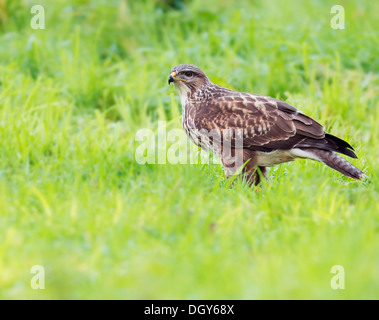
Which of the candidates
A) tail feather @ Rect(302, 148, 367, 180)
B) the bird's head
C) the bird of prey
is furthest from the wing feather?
the bird's head

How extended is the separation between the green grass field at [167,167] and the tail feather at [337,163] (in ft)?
0.42

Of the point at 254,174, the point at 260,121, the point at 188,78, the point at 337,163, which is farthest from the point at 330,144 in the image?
the point at 188,78

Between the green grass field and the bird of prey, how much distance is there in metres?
0.21

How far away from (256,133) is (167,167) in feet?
3.01

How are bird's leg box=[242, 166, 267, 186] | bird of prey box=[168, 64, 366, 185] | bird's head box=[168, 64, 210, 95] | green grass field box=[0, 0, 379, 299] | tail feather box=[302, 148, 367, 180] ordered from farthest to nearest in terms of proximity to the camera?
bird's head box=[168, 64, 210, 95] → bird's leg box=[242, 166, 267, 186] → bird of prey box=[168, 64, 366, 185] → tail feather box=[302, 148, 367, 180] → green grass field box=[0, 0, 379, 299]

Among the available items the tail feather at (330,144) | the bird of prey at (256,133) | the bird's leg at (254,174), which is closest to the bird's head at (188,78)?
the bird of prey at (256,133)

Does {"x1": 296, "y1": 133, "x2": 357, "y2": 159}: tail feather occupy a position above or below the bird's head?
below

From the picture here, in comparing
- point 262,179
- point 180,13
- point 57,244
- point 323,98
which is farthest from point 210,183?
point 180,13

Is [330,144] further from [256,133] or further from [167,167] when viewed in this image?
[167,167]

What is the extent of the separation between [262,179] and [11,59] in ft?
14.5

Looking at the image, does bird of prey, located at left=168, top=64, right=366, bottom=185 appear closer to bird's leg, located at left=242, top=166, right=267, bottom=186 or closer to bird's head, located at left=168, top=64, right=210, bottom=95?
bird's leg, located at left=242, top=166, right=267, bottom=186

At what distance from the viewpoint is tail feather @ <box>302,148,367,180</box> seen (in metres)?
5.67

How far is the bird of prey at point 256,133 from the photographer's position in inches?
235
